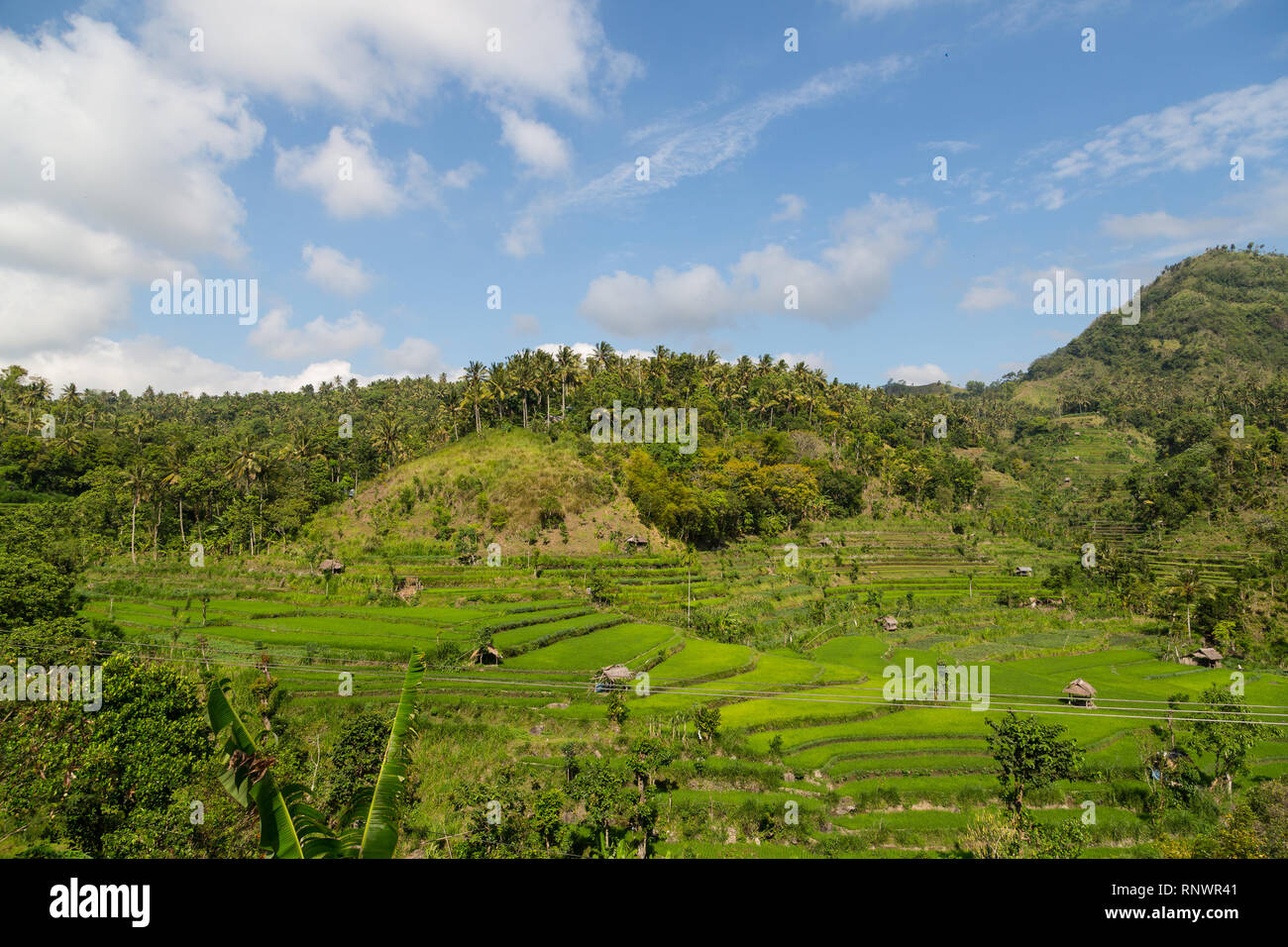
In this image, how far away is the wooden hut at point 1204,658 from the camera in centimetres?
3803

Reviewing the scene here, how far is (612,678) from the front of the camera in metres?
29.8

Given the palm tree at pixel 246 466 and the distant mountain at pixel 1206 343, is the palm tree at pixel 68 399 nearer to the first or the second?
the palm tree at pixel 246 466

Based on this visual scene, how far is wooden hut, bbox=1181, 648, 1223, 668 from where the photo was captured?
3803cm

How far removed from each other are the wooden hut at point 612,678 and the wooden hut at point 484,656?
19.1 feet

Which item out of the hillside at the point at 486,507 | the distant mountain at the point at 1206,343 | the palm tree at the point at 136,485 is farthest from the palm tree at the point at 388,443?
the distant mountain at the point at 1206,343

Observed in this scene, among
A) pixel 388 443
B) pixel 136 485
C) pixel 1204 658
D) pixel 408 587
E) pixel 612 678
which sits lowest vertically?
pixel 1204 658

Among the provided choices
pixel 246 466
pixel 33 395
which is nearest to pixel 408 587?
pixel 246 466

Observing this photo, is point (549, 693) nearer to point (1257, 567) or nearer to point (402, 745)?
point (402, 745)

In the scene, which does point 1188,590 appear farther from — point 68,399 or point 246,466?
point 68,399

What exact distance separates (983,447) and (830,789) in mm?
103510

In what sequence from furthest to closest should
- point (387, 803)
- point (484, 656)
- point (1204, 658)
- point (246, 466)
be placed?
1. point (246, 466)
2. point (1204, 658)
3. point (484, 656)
4. point (387, 803)

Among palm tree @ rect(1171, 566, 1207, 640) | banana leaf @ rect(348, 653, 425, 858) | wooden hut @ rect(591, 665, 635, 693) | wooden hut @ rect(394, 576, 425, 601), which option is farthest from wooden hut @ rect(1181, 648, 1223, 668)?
wooden hut @ rect(394, 576, 425, 601)

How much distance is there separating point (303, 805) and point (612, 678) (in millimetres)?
24300

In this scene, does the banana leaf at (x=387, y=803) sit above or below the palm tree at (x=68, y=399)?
below
